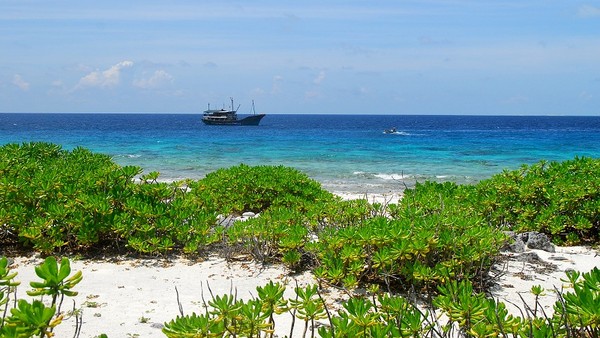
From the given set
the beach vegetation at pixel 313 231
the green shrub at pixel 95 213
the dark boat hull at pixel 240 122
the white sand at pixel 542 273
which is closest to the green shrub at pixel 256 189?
the beach vegetation at pixel 313 231

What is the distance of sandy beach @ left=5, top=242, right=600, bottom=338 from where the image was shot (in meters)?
4.68

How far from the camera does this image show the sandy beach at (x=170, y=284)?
184 inches

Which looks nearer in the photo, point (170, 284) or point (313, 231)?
point (170, 284)

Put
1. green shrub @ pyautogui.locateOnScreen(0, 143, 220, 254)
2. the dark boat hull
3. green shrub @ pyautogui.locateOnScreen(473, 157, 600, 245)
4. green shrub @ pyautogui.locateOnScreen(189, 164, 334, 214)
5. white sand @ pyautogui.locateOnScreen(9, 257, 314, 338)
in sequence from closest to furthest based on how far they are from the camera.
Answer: white sand @ pyautogui.locateOnScreen(9, 257, 314, 338) < green shrub @ pyautogui.locateOnScreen(0, 143, 220, 254) < green shrub @ pyautogui.locateOnScreen(473, 157, 600, 245) < green shrub @ pyautogui.locateOnScreen(189, 164, 334, 214) < the dark boat hull

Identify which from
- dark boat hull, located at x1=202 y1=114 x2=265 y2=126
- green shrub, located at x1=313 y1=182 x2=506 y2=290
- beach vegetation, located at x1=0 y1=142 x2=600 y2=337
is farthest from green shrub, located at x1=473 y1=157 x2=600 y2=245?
dark boat hull, located at x1=202 y1=114 x2=265 y2=126

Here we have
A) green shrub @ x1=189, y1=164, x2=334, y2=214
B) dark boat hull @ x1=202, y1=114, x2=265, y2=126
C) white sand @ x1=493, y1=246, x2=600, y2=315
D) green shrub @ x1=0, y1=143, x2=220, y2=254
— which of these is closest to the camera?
white sand @ x1=493, y1=246, x2=600, y2=315

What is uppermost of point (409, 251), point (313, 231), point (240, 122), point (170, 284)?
point (409, 251)

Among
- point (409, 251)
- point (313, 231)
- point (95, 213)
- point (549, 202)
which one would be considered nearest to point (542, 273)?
point (409, 251)

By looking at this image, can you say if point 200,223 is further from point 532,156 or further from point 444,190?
point 532,156

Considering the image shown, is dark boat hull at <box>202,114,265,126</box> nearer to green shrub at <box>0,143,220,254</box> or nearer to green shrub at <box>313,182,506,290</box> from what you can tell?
green shrub at <box>0,143,220,254</box>

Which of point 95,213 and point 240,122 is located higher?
point 95,213

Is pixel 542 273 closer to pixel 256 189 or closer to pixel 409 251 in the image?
pixel 409 251

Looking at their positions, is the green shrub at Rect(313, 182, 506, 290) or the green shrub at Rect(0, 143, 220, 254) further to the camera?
the green shrub at Rect(0, 143, 220, 254)

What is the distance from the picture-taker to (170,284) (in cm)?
571
